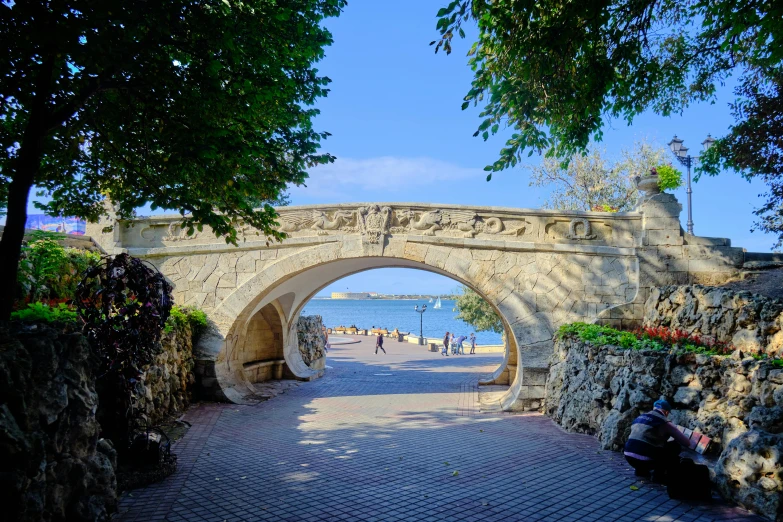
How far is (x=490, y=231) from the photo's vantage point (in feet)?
37.1

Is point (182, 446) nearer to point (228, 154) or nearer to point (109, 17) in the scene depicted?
point (228, 154)

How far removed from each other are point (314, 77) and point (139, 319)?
4.10 meters

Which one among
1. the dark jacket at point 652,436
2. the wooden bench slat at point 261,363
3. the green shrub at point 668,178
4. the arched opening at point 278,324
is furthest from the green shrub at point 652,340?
the wooden bench slat at point 261,363

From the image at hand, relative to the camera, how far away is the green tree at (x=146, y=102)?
4309mm

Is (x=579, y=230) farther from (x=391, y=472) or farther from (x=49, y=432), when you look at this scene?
(x=49, y=432)

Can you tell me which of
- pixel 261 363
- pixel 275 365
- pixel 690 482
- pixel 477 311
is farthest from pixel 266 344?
pixel 477 311

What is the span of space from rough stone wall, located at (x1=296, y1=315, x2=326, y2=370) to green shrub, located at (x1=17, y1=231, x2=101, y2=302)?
375 inches

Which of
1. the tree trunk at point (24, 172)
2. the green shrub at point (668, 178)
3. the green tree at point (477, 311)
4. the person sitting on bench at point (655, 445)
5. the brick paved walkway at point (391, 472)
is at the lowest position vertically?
the brick paved walkway at point (391, 472)

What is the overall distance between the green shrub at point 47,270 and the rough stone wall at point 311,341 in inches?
375

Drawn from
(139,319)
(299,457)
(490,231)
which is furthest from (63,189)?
(490,231)

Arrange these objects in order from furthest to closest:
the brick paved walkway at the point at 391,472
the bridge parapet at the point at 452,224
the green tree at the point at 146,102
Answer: the bridge parapet at the point at 452,224, the brick paved walkway at the point at 391,472, the green tree at the point at 146,102

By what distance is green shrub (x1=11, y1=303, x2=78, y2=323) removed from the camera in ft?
18.0

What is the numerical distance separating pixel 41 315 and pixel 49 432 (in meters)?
2.08

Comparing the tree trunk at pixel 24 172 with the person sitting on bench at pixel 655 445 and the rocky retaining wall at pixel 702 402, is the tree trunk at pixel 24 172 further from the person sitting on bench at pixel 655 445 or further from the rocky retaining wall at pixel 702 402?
the rocky retaining wall at pixel 702 402
